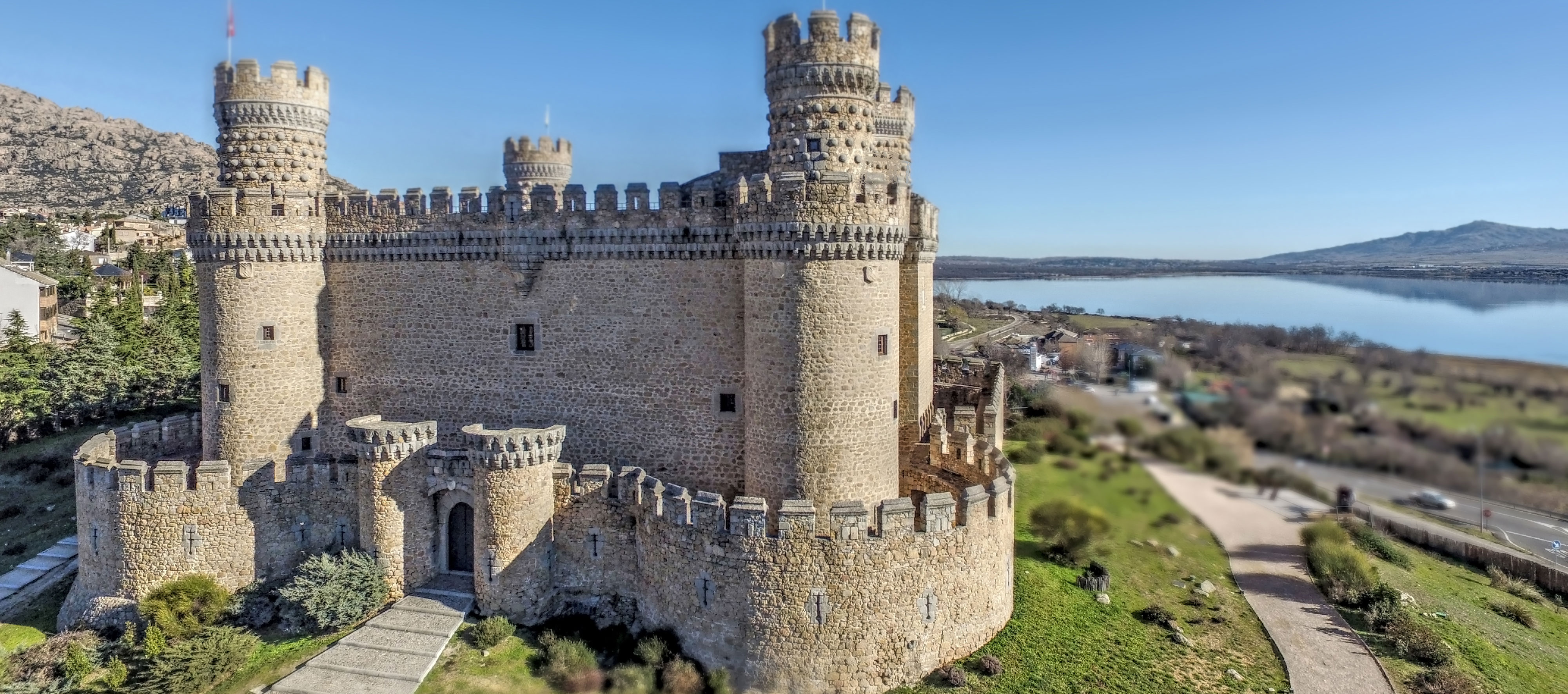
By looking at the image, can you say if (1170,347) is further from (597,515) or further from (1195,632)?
(1195,632)

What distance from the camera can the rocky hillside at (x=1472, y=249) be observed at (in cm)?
1085

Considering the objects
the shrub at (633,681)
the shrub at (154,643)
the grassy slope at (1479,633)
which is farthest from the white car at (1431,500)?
the shrub at (154,643)

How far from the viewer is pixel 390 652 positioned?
53.8 feet

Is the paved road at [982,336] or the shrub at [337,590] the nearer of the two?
the shrub at [337,590]

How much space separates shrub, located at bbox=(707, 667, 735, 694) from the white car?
→ 505 inches

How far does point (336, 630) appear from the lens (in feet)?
57.5

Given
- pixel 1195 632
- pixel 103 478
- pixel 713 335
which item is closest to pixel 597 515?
pixel 713 335

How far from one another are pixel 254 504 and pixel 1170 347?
19.3m

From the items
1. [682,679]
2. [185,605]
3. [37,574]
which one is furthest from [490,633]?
[37,574]

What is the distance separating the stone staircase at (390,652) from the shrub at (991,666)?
33.9 ft

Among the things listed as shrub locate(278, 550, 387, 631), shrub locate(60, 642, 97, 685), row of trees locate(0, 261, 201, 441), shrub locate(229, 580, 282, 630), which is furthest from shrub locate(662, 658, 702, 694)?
row of trees locate(0, 261, 201, 441)

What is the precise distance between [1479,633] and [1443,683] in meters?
4.90

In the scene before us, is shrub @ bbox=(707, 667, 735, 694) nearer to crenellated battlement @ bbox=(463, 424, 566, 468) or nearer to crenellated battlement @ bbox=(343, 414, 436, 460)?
crenellated battlement @ bbox=(463, 424, 566, 468)

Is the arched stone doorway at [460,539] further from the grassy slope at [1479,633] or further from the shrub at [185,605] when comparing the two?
the grassy slope at [1479,633]
